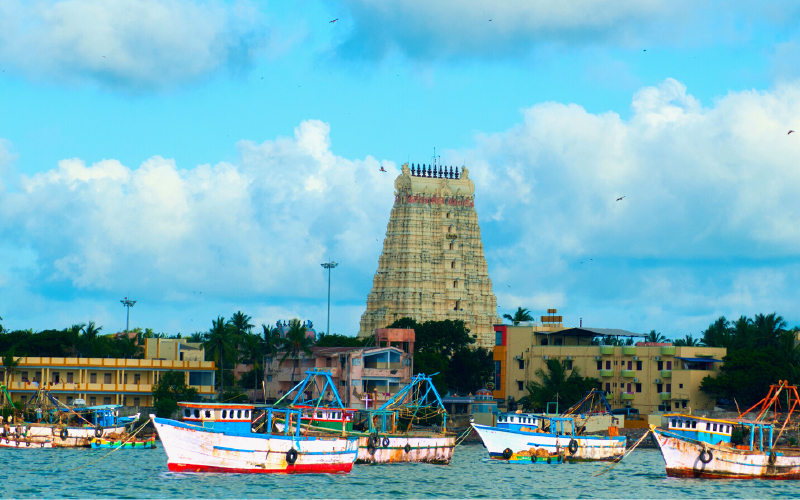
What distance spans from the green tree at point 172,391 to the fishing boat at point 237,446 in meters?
42.7

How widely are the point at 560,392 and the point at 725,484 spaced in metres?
49.1

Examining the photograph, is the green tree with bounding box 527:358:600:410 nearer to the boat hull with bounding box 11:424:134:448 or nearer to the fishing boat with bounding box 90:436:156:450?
the fishing boat with bounding box 90:436:156:450

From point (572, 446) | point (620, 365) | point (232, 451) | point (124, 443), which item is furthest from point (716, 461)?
point (620, 365)

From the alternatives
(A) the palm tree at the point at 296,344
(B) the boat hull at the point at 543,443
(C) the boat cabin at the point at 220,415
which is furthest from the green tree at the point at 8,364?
(B) the boat hull at the point at 543,443

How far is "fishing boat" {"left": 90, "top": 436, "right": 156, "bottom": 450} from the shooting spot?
3944 inches

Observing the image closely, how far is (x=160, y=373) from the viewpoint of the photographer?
124 meters

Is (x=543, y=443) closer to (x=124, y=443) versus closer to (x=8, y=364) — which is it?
(x=124, y=443)

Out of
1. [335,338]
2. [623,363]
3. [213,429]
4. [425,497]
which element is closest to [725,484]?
[425,497]

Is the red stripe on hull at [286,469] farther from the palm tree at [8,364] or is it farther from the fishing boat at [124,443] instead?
the palm tree at [8,364]

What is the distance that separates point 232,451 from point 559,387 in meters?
60.0

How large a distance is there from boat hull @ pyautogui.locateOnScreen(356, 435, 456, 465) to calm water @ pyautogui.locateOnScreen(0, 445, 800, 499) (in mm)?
1162

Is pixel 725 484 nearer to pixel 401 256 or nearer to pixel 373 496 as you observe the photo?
pixel 373 496

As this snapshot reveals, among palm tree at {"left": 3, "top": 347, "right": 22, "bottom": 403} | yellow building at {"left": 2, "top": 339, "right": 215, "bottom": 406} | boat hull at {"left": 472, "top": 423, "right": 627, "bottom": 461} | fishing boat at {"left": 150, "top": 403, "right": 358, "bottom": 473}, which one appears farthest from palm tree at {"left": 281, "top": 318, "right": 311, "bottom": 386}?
fishing boat at {"left": 150, "top": 403, "right": 358, "bottom": 473}

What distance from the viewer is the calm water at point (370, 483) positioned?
218 feet
